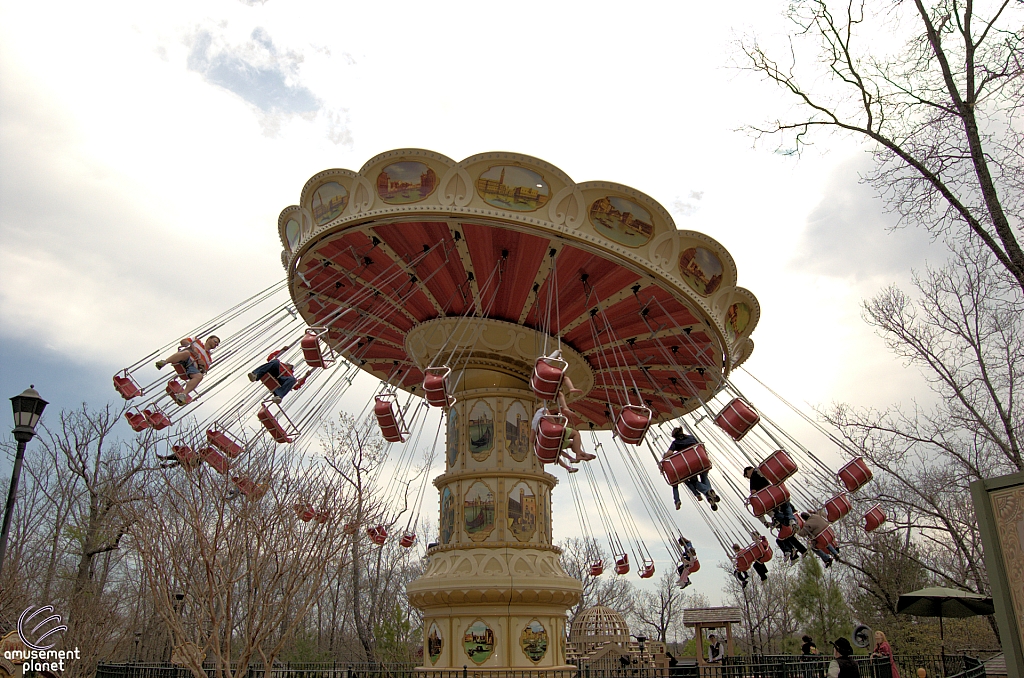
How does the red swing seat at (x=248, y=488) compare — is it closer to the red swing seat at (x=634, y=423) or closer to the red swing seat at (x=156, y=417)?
the red swing seat at (x=156, y=417)

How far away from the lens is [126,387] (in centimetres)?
1095

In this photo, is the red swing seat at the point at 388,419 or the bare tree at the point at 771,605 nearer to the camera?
the red swing seat at the point at 388,419

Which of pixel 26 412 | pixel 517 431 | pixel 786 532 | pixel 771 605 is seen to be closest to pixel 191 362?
pixel 26 412

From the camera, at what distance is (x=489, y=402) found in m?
13.1

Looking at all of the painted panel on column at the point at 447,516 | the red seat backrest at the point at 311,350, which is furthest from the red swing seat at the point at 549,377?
the painted panel on column at the point at 447,516

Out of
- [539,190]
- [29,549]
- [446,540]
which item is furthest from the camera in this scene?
[29,549]

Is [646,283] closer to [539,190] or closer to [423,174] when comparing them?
[539,190]

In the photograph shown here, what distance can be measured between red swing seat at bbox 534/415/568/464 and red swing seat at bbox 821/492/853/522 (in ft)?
16.8

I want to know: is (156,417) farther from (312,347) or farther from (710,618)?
(710,618)

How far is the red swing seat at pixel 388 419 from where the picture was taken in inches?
384

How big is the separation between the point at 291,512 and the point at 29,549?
19579mm

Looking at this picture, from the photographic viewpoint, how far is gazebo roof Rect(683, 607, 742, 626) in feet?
61.8

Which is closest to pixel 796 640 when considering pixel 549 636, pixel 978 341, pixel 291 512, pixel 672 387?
pixel 978 341

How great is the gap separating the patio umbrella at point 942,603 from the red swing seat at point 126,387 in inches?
604
